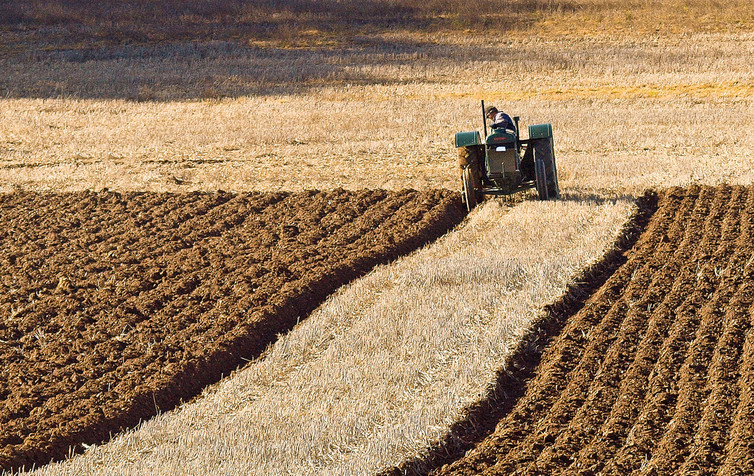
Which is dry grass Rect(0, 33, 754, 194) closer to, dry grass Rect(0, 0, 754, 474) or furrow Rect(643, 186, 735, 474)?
dry grass Rect(0, 0, 754, 474)

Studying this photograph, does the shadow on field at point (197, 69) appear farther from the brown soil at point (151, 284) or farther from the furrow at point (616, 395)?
the furrow at point (616, 395)

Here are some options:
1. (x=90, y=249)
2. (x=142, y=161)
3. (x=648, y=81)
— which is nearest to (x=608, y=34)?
(x=648, y=81)

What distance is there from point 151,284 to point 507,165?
5002mm

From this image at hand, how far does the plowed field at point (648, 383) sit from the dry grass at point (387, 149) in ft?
1.83

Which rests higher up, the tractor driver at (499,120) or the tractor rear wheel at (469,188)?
the tractor driver at (499,120)

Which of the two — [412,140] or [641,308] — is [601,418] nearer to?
[641,308]

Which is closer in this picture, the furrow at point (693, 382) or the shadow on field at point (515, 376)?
the furrow at point (693, 382)

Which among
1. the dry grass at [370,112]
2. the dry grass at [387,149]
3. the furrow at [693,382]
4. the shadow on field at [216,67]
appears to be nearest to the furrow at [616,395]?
the furrow at [693,382]

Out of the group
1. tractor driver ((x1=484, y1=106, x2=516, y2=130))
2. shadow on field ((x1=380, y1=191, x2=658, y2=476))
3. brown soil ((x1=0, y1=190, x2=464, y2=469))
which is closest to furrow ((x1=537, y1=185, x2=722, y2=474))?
shadow on field ((x1=380, y1=191, x2=658, y2=476))

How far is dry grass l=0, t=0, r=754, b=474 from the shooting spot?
689 cm

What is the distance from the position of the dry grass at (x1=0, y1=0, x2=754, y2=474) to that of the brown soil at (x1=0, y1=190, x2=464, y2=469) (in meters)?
0.40

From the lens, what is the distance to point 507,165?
40.4 ft

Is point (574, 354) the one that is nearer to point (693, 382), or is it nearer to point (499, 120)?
point (693, 382)

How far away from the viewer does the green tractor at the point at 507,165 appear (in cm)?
1229
